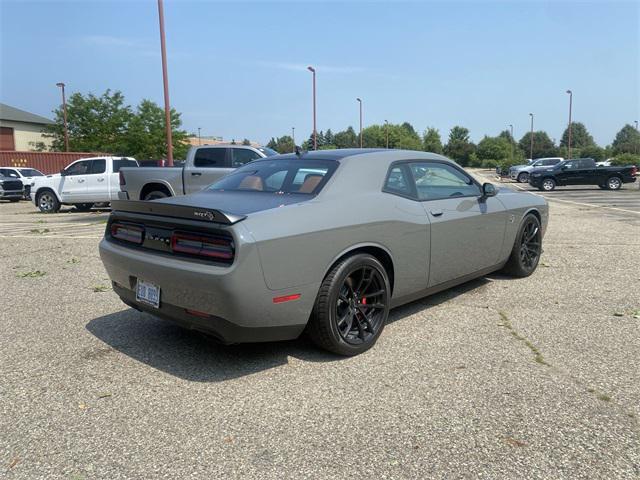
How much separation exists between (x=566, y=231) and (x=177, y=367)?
28.2ft

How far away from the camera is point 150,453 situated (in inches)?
97.7

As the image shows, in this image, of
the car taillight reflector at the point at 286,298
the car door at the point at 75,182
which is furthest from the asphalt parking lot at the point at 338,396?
the car door at the point at 75,182

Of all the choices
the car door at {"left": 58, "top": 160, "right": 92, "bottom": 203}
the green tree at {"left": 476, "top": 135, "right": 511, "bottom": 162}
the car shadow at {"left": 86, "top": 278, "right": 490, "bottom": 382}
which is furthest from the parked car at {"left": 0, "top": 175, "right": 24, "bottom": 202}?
the green tree at {"left": 476, "top": 135, "right": 511, "bottom": 162}

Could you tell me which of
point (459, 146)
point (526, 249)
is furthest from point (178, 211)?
point (459, 146)

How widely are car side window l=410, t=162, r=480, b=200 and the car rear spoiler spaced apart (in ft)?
6.26

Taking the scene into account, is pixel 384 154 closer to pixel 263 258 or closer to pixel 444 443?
pixel 263 258

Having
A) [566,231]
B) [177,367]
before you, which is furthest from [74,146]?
[177,367]

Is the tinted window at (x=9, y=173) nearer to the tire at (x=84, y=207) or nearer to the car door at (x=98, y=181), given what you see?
the tire at (x=84, y=207)

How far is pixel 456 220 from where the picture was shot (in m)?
4.58

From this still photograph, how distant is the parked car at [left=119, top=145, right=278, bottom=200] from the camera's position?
11.0 metres

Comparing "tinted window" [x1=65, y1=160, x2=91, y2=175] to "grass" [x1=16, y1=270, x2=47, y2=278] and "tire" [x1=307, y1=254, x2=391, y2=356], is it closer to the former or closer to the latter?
"grass" [x1=16, y1=270, x2=47, y2=278]

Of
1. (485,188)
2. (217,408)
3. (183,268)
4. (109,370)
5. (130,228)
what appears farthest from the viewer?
(485,188)

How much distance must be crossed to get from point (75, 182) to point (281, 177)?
45.1 ft

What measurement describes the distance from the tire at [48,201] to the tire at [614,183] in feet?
80.3
